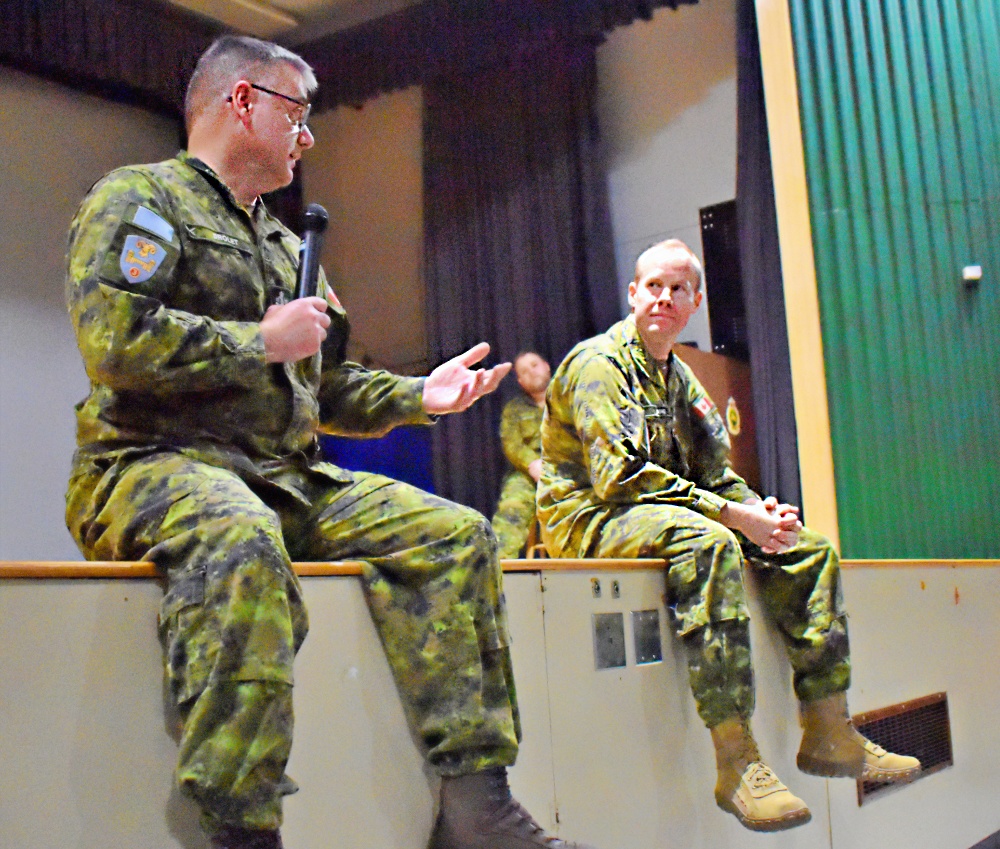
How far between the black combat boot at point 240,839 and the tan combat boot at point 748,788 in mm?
1048

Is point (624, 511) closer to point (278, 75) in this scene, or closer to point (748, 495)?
point (748, 495)

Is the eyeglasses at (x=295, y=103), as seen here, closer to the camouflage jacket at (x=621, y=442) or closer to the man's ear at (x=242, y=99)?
the man's ear at (x=242, y=99)

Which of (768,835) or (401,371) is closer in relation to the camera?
(768,835)

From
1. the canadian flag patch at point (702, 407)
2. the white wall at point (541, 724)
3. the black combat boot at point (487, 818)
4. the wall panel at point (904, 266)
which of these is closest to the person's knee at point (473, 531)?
the white wall at point (541, 724)

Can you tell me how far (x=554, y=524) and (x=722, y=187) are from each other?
2.79 m

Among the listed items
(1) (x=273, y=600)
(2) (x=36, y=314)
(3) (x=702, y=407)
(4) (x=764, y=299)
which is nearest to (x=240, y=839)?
(1) (x=273, y=600)

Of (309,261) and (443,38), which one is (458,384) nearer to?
(309,261)

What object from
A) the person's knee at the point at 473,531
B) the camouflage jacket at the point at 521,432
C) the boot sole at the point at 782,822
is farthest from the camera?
the camouflage jacket at the point at 521,432

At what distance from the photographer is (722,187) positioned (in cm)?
466

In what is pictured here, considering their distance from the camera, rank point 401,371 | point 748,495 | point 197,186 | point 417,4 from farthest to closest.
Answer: point 401,371
point 417,4
point 748,495
point 197,186

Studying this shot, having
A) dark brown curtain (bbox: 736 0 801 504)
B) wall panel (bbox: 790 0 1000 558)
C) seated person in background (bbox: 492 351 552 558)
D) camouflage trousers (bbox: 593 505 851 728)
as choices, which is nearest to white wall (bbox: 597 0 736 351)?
dark brown curtain (bbox: 736 0 801 504)

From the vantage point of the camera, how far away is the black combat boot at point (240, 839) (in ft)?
3.46

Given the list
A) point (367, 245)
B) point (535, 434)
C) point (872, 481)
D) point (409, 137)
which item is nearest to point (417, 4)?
point (409, 137)

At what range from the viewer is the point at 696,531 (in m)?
2.04
